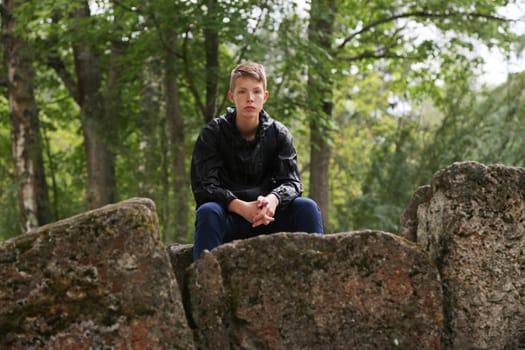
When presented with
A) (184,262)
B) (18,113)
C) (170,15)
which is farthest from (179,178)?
(184,262)

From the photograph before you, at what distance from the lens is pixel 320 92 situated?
10555 millimetres

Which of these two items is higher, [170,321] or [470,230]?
[470,230]

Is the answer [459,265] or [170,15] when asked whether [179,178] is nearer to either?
[170,15]

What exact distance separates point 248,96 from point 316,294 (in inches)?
53.2

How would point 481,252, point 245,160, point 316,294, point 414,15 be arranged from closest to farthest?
point 316,294, point 481,252, point 245,160, point 414,15

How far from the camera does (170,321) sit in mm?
2871

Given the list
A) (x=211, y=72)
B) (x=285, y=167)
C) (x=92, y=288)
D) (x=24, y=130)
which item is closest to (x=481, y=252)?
(x=285, y=167)

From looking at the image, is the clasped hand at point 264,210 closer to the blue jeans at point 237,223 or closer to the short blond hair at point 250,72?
the blue jeans at point 237,223

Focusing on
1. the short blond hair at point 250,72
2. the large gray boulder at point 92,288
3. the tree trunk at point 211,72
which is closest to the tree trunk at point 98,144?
the tree trunk at point 211,72

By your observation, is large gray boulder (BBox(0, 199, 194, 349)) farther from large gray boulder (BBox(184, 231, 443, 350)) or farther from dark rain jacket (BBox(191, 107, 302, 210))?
dark rain jacket (BBox(191, 107, 302, 210))

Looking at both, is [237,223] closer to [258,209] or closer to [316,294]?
[258,209]

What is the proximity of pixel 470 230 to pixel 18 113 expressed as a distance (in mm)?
9364

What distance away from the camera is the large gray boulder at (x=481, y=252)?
3273mm

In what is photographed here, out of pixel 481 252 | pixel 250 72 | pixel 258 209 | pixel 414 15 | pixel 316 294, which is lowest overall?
pixel 316 294
